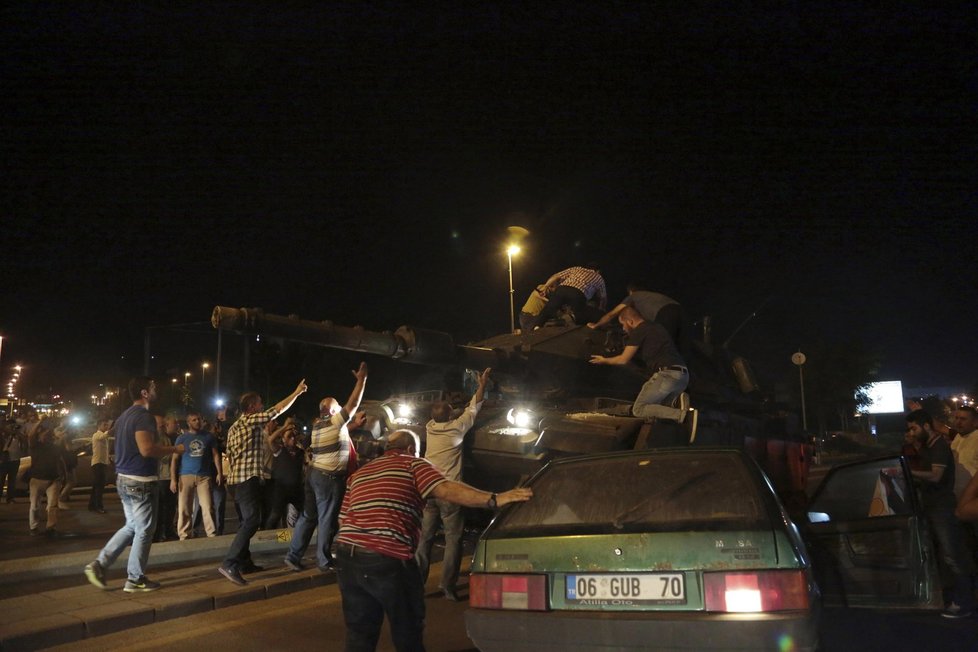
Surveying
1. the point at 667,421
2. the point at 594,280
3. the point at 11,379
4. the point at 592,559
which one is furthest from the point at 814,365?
the point at 11,379

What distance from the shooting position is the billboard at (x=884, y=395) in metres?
54.6

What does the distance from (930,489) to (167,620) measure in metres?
6.65

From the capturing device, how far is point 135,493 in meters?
6.92

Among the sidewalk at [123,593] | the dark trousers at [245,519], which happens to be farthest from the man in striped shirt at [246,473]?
the sidewalk at [123,593]

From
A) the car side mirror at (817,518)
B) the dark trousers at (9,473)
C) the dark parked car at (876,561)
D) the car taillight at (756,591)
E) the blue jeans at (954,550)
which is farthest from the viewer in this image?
the dark trousers at (9,473)

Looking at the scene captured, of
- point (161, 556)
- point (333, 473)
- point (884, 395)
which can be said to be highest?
point (884, 395)

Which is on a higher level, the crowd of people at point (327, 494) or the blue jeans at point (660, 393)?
the blue jeans at point (660, 393)

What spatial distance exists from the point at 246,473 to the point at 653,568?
17.1 ft

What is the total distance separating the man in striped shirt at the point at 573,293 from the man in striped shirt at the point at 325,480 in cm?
416

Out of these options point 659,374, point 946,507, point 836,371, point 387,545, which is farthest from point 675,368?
point 836,371

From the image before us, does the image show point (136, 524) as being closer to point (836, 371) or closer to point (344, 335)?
point (344, 335)

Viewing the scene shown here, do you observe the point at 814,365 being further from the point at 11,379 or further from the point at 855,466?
the point at 11,379

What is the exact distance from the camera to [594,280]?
1172 centimetres

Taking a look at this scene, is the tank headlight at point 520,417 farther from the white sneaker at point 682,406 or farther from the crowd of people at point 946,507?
the crowd of people at point 946,507
